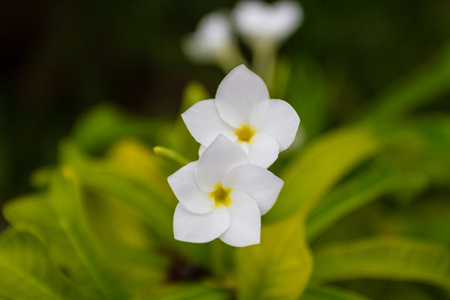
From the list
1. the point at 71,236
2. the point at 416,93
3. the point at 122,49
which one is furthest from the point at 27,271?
the point at 122,49

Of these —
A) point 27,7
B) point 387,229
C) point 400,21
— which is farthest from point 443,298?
point 27,7

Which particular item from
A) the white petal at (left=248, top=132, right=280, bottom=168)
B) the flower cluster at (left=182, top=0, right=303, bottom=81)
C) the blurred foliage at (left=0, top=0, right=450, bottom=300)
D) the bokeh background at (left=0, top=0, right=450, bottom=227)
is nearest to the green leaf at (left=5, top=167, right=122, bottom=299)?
the blurred foliage at (left=0, top=0, right=450, bottom=300)

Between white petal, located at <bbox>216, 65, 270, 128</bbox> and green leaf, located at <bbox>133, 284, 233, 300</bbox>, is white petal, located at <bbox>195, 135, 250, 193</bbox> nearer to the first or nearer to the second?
white petal, located at <bbox>216, 65, 270, 128</bbox>

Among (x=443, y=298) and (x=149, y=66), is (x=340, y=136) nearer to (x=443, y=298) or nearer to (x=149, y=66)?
(x=443, y=298)

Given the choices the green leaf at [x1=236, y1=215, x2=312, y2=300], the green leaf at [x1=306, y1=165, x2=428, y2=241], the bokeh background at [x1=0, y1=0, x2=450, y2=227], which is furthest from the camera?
the bokeh background at [x1=0, y1=0, x2=450, y2=227]

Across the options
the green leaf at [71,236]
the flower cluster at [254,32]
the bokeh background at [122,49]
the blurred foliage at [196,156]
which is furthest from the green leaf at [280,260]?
the bokeh background at [122,49]

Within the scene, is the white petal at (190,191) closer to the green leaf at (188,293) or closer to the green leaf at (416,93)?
the green leaf at (188,293)
